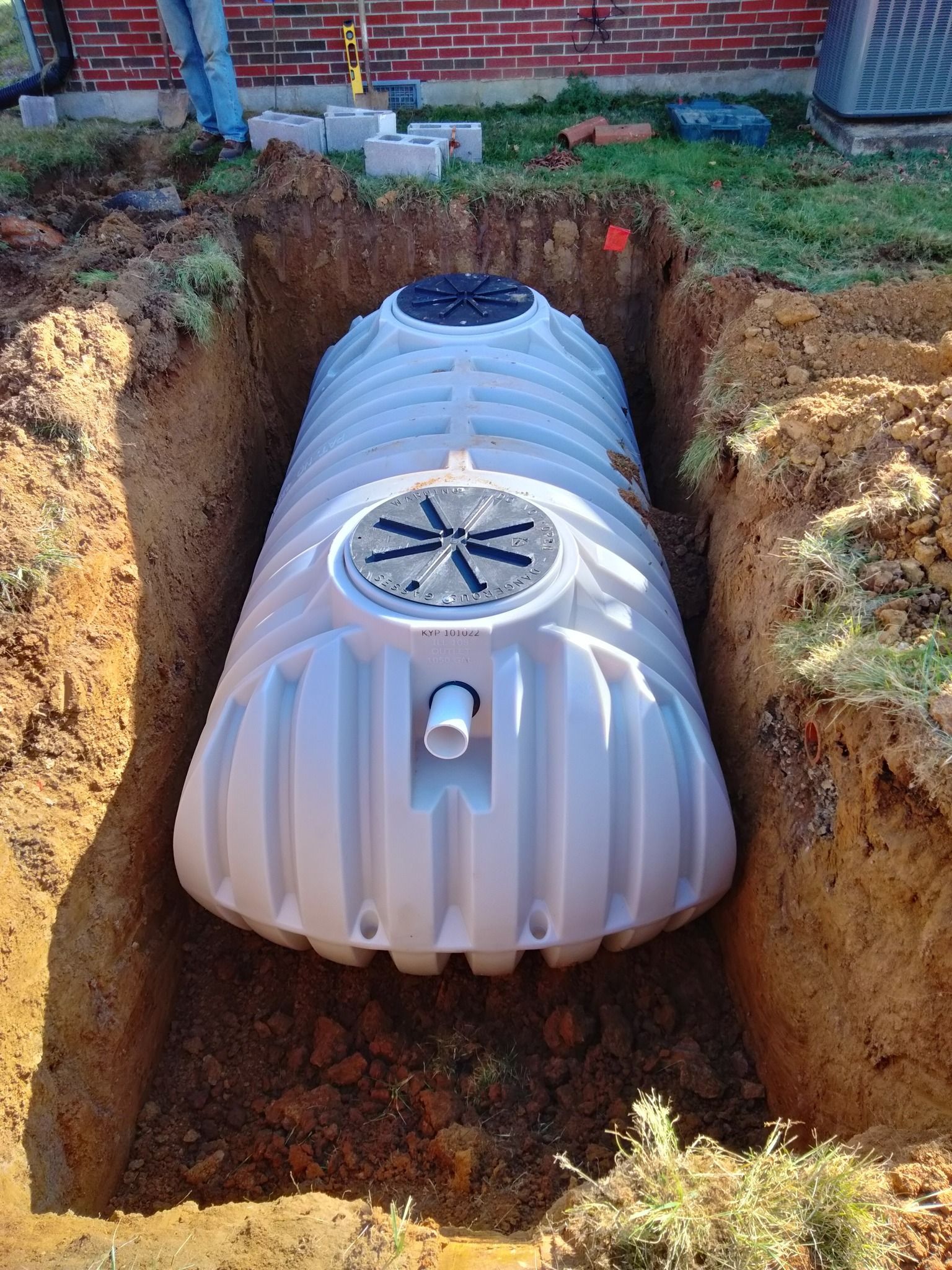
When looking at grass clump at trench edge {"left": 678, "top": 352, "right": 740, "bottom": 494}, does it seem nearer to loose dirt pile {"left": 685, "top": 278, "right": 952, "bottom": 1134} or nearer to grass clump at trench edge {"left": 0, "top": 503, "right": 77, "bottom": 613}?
loose dirt pile {"left": 685, "top": 278, "right": 952, "bottom": 1134}

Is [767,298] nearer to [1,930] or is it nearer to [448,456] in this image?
[448,456]

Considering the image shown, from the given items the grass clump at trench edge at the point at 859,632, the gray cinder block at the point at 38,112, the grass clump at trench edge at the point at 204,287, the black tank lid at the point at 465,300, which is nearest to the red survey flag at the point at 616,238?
the black tank lid at the point at 465,300

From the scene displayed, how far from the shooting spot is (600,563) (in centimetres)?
296

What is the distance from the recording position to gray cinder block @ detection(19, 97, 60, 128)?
266 inches

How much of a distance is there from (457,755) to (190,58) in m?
6.09

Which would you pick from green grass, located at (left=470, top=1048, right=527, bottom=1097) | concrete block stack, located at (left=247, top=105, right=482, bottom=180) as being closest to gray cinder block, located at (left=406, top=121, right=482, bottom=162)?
concrete block stack, located at (left=247, top=105, right=482, bottom=180)

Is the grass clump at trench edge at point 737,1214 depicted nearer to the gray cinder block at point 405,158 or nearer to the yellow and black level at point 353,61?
the gray cinder block at point 405,158

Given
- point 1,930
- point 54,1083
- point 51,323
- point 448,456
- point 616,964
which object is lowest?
point 616,964

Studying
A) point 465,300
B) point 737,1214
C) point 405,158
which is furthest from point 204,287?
point 737,1214

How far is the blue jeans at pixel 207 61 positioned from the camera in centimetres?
584

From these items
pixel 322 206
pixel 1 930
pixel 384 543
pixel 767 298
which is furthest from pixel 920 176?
pixel 1 930

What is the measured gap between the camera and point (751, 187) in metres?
5.40

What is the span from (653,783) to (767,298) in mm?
2433

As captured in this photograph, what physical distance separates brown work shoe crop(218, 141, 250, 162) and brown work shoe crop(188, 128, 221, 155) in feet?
0.49
